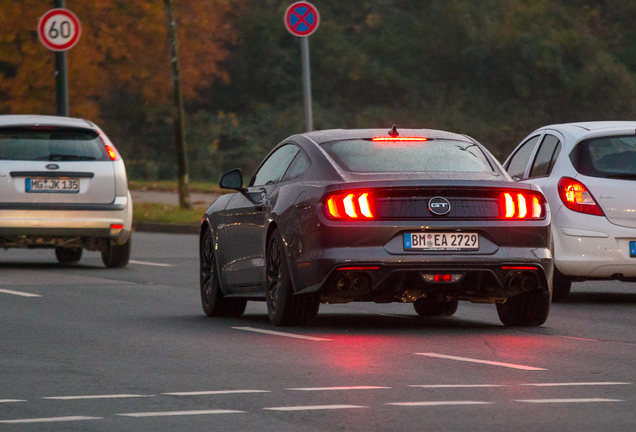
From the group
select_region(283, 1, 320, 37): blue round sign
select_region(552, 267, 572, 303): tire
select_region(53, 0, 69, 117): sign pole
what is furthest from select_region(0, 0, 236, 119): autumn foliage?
select_region(552, 267, 572, 303): tire

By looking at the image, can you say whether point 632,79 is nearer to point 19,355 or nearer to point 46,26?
point 46,26

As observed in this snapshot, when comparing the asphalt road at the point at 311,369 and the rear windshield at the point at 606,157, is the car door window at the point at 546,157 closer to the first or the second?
the rear windshield at the point at 606,157

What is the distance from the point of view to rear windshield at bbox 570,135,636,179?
41.0ft

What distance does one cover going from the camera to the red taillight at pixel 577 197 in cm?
1238

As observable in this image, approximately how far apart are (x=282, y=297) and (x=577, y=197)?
3500 millimetres

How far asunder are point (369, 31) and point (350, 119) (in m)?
7.31

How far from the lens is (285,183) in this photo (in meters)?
10.5

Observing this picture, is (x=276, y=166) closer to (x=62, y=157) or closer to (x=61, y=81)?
(x=62, y=157)

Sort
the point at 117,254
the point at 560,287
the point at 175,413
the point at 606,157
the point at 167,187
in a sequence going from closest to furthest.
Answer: the point at 175,413 < the point at 606,157 < the point at 560,287 < the point at 117,254 < the point at 167,187

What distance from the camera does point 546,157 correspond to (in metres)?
13.2

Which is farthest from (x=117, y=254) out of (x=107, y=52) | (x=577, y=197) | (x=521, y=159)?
(x=107, y=52)

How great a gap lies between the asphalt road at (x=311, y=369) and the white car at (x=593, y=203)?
38 centimetres

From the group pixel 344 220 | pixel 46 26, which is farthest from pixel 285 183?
pixel 46 26

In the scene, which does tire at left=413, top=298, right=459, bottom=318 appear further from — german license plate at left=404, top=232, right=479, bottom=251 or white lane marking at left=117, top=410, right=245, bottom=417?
white lane marking at left=117, top=410, right=245, bottom=417
